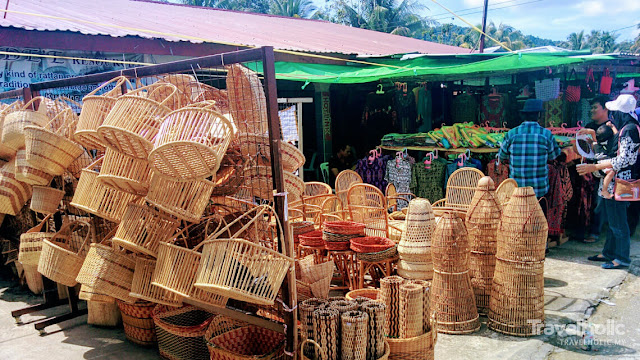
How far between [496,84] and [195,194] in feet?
27.6

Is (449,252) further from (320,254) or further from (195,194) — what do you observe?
(195,194)

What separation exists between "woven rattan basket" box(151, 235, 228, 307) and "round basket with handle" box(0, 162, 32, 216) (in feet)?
9.09

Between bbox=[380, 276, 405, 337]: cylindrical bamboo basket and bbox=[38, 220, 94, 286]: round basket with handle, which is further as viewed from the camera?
bbox=[38, 220, 94, 286]: round basket with handle

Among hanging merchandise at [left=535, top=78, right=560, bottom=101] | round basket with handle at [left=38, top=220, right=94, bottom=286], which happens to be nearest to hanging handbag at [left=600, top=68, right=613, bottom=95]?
hanging merchandise at [left=535, top=78, right=560, bottom=101]

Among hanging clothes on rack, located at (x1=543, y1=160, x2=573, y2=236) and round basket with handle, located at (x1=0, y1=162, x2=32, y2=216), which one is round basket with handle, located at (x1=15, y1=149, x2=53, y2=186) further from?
hanging clothes on rack, located at (x1=543, y1=160, x2=573, y2=236)

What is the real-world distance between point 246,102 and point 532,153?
386 cm

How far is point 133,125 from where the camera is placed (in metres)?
3.30

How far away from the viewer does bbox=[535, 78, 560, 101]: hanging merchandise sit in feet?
27.3

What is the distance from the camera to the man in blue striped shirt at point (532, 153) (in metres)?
5.95

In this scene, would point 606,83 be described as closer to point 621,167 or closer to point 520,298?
point 621,167

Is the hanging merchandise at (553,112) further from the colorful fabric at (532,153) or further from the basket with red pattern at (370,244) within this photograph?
the basket with red pattern at (370,244)

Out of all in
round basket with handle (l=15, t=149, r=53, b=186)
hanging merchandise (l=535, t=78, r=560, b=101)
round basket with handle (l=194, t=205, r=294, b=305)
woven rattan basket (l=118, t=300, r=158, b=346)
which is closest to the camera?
round basket with handle (l=194, t=205, r=294, b=305)

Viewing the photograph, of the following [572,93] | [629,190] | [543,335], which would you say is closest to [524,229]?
[543,335]

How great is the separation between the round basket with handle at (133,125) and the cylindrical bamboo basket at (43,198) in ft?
5.59
